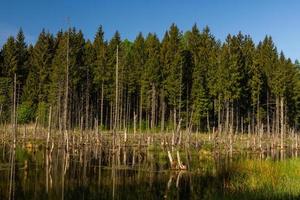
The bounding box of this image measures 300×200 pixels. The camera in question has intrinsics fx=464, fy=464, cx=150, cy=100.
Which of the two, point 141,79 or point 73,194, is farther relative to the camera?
point 141,79

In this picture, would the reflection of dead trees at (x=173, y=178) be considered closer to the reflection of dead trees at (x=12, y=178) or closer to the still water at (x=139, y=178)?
the still water at (x=139, y=178)

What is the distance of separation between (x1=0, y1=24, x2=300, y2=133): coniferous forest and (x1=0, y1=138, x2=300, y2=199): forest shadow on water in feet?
96.8

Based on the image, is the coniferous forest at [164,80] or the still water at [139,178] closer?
the still water at [139,178]

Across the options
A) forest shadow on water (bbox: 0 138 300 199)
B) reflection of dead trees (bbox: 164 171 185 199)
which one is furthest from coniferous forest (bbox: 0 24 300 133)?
reflection of dead trees (bbox: 164 171 185 199)

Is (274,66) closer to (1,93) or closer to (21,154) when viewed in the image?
(1,93)

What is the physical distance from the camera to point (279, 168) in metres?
20.2

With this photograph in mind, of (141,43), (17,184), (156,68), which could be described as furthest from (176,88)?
(17,184)

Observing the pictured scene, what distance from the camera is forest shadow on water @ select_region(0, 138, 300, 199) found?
18606 millimetres

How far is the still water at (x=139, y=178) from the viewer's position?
18.6m

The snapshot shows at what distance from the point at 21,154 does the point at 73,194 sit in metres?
16.9

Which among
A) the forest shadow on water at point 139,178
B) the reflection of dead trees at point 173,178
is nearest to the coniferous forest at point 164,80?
the forest shadow on water at point 139,178

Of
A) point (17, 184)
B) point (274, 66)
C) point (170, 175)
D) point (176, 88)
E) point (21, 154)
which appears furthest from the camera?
point (274, 66)

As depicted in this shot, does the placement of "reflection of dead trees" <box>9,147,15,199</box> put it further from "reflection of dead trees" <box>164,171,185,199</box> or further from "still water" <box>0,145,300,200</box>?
"reflection of dead trees" <box>164,171,185,199</box>

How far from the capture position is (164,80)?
227 feet
